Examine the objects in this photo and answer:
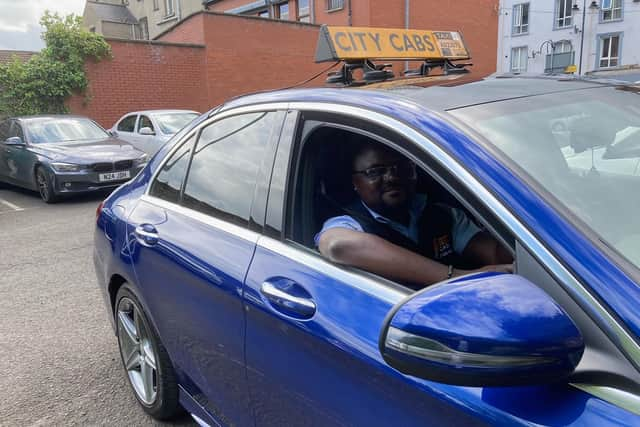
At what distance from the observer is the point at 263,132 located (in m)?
1.94

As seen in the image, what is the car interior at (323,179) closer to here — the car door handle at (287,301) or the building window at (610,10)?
the car door handle at (287,301)

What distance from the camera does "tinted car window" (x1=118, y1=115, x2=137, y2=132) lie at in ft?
37.7

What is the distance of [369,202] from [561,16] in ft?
137

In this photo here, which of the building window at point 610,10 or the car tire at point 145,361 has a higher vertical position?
the building window at point 610,10

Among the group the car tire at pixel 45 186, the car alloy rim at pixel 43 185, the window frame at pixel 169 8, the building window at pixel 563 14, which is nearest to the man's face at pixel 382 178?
the car tire at pixel 45 186

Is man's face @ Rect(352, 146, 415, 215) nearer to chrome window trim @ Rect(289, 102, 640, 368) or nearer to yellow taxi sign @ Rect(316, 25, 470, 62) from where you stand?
chrome window trim @ Rect(289, 102, 640, 368)

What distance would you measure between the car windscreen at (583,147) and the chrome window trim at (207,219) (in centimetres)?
83

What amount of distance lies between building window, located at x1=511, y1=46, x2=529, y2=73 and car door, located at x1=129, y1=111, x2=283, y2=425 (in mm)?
41341

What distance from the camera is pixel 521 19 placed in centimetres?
3938

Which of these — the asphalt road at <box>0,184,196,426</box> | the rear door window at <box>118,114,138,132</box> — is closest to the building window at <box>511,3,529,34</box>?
the rear door window at <box>118,114,138,132</box>

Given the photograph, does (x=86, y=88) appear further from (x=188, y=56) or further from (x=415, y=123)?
(x=415, y=123)

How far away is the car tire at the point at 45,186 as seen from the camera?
8539mm

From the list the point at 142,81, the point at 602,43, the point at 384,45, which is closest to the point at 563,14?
the point at 602,43

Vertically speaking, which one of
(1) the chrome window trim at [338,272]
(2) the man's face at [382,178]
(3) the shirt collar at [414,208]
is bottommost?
(1) the chrome window trim at [338,272]
